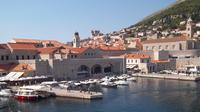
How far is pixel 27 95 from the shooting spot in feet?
130

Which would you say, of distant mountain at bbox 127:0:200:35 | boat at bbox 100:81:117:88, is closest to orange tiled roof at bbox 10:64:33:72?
boat at bbox 100:81:117:88

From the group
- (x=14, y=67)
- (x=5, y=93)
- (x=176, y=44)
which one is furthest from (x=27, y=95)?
(x=176, y=44)

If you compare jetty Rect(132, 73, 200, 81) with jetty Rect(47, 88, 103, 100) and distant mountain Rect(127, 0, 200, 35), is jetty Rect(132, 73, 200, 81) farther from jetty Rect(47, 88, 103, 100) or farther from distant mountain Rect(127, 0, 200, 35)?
distant mountain Rect(127, 0, 200, 35)

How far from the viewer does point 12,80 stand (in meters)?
45.5

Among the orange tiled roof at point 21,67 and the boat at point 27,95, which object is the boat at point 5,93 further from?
the orange tiled roof at point 21,67

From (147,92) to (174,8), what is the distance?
110617 millimetres

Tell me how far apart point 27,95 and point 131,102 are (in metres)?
10.8

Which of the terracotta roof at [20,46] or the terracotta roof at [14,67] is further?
the terracotta roof at [20,46]

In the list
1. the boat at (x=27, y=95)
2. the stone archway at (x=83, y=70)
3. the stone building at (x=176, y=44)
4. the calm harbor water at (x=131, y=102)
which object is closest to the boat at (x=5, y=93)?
the boat at (x=27, y=95)

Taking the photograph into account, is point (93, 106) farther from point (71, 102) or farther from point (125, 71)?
point (125, 71)

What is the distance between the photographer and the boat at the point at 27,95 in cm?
3953

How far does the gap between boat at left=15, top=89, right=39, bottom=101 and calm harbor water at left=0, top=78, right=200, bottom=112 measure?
1.03 meters

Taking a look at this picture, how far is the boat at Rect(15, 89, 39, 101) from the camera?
1556 inches

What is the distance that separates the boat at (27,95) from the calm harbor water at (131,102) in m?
1.03
